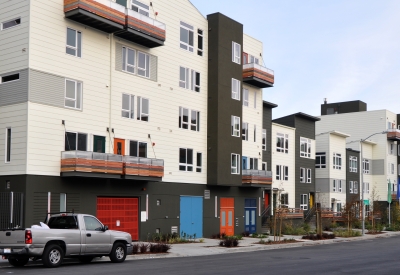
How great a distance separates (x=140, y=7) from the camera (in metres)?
33.7

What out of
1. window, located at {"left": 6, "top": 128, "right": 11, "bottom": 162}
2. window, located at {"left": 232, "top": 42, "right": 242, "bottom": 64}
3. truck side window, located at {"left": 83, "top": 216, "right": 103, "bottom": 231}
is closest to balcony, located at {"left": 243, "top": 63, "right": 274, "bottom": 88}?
window, located at {"left": 232, "top": 42, "right": 242, "bottom": 64}

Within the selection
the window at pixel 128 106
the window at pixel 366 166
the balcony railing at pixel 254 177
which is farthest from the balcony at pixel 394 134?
the window at pixel 128 106

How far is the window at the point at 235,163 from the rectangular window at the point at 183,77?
671 cm

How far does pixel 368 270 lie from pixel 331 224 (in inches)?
1451

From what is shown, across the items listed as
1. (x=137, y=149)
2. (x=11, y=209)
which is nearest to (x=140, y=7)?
(x=137, y=149)

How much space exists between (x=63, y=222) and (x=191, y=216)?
1749 cm

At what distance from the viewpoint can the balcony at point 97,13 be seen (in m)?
28.4

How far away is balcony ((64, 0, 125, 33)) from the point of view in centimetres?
2839

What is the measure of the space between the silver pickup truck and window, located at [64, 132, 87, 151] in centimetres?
791

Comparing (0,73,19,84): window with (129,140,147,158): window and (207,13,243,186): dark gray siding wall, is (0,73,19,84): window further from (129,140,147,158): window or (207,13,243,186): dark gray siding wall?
(207,13,243,186): dark gray siding wall

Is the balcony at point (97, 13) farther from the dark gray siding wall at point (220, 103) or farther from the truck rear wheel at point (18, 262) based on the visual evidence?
the truck rear wheel at point (18, 262)

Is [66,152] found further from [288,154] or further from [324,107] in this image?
[324,107]

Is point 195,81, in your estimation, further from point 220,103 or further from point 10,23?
point 10,23

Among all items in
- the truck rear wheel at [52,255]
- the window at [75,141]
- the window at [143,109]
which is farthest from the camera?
the window at [143,109]
